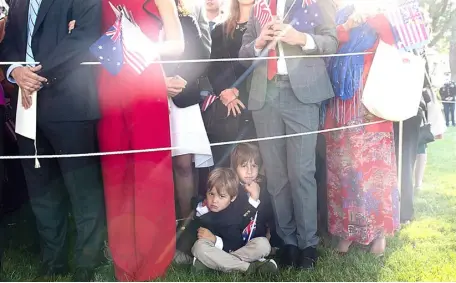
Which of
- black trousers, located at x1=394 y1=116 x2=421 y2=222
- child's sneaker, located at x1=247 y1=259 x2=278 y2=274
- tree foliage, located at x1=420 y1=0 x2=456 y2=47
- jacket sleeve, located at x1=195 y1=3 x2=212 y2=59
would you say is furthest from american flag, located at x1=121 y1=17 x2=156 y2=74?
tree foliage, located at x1=420 y1=0 x2=456 y2=47

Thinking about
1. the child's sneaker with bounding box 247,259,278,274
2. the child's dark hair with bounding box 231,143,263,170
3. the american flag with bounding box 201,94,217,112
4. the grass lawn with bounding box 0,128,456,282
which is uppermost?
the american flag with bounding box 201,94,217,112

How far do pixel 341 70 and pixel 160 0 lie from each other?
112 centimetres

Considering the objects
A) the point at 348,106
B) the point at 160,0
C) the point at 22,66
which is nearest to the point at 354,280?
the point at 348,106

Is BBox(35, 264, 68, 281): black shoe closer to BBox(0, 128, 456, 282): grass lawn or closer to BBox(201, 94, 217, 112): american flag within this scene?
BBox(0, 128, 456, 282): grass lawn

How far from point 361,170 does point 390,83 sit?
0.54 meters

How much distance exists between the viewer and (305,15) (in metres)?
3.14

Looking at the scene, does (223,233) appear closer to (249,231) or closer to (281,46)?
(249,231)

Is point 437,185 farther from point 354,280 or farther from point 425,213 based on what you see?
point 354,280

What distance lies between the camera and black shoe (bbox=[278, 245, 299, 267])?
10.9 ft

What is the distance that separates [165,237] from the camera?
312 centimetres

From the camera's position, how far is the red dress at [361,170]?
341cm

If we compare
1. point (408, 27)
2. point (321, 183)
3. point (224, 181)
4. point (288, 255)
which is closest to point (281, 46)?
point (408, 27)

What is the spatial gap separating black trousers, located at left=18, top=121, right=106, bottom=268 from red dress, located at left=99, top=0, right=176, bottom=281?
2.8 inches

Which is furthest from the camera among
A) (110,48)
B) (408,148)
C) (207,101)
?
(408,148)
